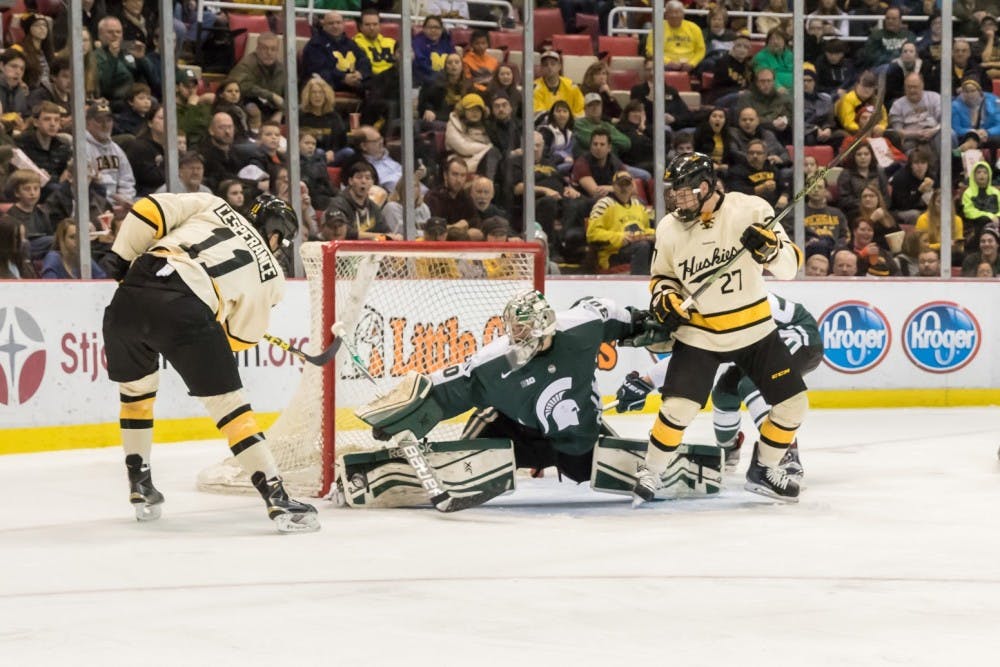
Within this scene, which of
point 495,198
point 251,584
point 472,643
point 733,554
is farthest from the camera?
point 495,198

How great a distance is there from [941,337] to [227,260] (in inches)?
210

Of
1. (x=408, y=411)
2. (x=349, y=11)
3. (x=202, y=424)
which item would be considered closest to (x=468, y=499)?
(x=408, y=411)

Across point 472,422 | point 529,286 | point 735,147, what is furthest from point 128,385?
A: point 735,147

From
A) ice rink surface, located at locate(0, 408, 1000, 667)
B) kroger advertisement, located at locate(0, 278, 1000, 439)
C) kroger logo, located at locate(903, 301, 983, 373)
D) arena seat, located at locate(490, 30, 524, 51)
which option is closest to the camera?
ice rink surface, located at locate(0, 408, 1000, 667)

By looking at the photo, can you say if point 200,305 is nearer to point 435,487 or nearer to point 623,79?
point 435,487

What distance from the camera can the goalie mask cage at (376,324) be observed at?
212 inches

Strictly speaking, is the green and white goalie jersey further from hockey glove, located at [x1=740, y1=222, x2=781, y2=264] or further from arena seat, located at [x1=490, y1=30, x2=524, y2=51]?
arena seat, located at [x1=490, y1=30, x2=524, y2=51]

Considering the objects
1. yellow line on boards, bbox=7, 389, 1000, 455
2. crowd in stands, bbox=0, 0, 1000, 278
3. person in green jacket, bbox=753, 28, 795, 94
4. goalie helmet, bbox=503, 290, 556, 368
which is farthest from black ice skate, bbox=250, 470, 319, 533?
person in green jacket, bbox=753, 28, 795, 94

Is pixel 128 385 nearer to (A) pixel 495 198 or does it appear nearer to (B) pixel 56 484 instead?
(B) pixel 56 484

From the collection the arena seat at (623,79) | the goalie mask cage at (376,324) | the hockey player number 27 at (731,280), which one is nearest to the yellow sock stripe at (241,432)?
the goalie mask cage at (376,324)

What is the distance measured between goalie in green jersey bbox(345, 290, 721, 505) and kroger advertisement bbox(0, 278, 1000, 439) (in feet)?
3.69

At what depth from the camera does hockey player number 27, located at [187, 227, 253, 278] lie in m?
4.59

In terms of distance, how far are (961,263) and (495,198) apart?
2887 millimetres

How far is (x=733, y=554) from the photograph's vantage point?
4113mm
